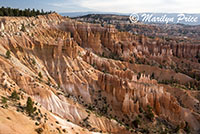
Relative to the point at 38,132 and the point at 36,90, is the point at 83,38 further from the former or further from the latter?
the point at 38,132

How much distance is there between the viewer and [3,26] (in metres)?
35.4

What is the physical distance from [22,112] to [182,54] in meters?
75.2

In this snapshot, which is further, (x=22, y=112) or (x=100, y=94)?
(x=100, y=94)

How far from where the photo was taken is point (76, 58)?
37.4 meters

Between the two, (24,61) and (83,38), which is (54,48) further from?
(83,38)

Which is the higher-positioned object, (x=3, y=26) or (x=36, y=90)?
(x=3, y=26)

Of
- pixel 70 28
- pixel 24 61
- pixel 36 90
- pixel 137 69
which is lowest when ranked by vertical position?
pixel 137 69

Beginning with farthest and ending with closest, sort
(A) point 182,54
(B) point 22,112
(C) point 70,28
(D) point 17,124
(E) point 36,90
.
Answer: (A) point 182,54
(C) point 70,28
(E) point 36,90
(B) point 22,112
(D) point 17,124

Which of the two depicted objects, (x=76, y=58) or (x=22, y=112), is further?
(x=76, y=58)

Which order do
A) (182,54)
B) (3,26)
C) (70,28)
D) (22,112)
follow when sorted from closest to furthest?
(22,112), (3,26), (70,28), (182,54)

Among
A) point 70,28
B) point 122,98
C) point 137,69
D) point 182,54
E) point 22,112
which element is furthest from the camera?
point 182,54

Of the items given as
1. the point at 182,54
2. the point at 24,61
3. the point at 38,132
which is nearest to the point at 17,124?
the point at 38,132

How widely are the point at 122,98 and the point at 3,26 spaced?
25353mm

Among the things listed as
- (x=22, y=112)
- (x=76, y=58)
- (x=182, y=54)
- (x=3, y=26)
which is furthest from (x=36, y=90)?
(x=182, y=54)
